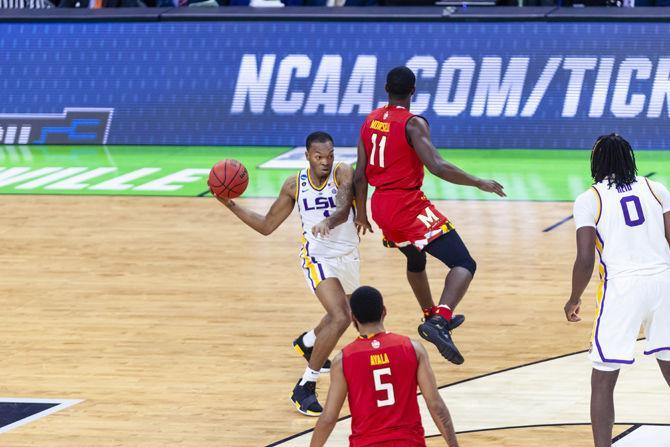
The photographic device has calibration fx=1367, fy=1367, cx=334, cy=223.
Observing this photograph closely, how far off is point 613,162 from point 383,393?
6.48 ft

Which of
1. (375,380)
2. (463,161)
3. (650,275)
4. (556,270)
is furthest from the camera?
(463,161)

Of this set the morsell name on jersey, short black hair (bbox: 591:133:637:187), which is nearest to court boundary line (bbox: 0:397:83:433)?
short black hair (bbox: 591:133:637:187)

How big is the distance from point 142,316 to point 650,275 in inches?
214

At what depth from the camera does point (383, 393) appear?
20.3ft

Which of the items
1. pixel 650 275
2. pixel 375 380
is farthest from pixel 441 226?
pixel 375 380

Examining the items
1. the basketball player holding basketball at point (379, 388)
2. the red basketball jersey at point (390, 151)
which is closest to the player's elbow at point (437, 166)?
the red basketball jersey at point (390, 151)

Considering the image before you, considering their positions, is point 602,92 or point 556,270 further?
point 602,92

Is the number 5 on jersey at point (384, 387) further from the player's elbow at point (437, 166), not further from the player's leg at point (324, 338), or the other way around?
the player's elbow at point (437, 166)

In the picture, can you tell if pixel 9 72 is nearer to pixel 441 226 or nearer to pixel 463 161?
pixel 463 161

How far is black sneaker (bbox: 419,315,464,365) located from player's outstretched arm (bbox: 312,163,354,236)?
35.0 inches

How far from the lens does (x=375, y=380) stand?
6199 millimetres

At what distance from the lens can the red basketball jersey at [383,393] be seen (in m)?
6.15

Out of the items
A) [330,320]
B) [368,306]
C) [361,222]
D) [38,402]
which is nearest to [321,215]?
[361,222]

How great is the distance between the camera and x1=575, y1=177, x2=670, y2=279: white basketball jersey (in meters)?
7.16
